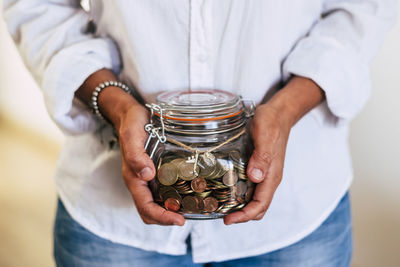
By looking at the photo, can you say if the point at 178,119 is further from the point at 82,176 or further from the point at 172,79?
the point at 82,176

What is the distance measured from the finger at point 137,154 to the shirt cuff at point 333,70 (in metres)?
0.28

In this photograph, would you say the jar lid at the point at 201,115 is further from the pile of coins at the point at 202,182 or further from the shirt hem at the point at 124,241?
the shirt hem at the point at 124,241

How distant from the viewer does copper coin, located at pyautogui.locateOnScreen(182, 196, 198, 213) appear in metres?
0.53

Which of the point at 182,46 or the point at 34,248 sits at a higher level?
the point at 182,46

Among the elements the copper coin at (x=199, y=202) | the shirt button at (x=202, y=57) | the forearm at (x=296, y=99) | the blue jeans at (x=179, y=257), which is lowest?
the blue jeans at (x=179, y=257)

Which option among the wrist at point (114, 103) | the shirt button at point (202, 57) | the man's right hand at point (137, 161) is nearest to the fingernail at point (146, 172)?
the man's right hand at point (137, 161)

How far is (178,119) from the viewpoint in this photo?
542mm

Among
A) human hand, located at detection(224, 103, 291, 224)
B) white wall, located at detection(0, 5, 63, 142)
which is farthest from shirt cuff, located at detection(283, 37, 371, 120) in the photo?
white wall, located at detection(0, 5, 63, 142)

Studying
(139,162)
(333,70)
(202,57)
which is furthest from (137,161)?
(333,70)

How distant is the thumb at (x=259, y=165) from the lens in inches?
20.7

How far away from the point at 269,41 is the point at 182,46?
139 millimetres

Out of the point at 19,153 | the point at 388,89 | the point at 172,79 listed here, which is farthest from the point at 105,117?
the point at 19,153

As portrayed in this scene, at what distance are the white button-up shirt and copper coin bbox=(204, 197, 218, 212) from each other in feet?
0.55

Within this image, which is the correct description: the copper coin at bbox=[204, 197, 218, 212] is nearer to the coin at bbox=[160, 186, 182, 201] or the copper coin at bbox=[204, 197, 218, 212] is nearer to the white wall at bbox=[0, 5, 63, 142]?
the coin at bbox=[160, 186, 182, 201]
